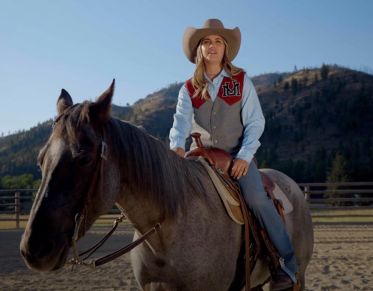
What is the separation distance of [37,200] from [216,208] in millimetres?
1095

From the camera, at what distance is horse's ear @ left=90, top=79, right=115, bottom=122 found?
2.09 meters

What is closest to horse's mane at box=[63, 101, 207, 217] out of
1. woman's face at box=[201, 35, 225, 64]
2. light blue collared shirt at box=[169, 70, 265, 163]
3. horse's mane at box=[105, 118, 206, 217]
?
horse's mane at box=[105, 118, 206, 217]

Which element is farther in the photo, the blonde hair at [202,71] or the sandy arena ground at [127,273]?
the sandy arena ground at [127,273]

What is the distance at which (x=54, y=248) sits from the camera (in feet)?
6.25

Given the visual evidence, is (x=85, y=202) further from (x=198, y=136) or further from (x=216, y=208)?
(x=198, y=136)

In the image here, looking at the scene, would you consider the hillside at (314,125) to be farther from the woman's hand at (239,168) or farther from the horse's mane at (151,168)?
the horse's mane at (151,168)

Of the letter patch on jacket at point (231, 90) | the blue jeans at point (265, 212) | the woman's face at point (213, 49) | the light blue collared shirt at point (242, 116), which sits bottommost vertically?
the blue jeans at point (265, 212)

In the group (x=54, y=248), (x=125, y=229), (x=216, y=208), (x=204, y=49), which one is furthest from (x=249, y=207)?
(x=125, y=229)

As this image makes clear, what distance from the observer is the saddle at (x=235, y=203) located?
2.68m

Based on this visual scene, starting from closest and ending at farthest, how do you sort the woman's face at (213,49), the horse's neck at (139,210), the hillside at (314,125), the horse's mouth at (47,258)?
the horse's mouth at (47,258)
the horse's neck at (139,210)
the woman's face at (213,49)
the hillside at (314,125)

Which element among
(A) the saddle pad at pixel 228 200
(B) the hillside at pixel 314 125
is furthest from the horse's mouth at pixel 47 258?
(B) the hillside at pixel 314 125

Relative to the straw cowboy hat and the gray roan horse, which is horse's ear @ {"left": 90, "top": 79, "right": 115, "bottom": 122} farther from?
the straw cowboy hat

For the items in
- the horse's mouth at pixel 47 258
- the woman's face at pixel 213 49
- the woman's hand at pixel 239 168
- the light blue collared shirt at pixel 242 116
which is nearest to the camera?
the horse's mouth at pixel 47 258

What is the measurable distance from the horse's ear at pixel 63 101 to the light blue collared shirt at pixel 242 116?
2.80 feet
